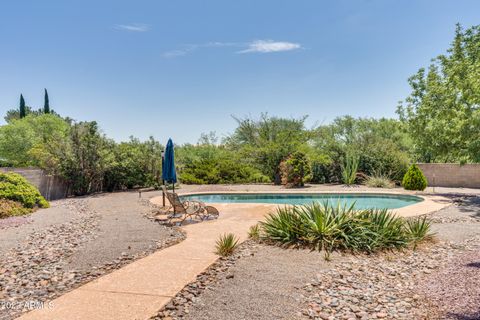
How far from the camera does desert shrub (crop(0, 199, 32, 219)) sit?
9823 millimetres

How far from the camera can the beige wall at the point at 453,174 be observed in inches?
696

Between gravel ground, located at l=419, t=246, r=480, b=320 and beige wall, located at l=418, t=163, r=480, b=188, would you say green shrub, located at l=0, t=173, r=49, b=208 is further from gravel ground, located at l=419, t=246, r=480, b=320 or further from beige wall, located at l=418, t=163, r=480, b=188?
beige wall, located at l=418, t=163, r=480, b=188

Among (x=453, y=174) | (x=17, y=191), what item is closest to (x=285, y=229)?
(x=17, y=191)

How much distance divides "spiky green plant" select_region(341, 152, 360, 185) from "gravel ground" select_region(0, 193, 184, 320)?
Result: 41.2 ft

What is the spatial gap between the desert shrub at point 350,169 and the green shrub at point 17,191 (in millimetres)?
15339

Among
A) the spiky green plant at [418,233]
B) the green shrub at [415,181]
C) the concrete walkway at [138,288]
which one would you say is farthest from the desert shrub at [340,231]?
the green shrub at [415,181]

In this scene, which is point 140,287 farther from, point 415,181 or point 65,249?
point 415,181

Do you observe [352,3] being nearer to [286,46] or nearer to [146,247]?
[286,46]

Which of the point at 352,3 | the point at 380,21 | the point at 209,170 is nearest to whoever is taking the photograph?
the point at 352,3

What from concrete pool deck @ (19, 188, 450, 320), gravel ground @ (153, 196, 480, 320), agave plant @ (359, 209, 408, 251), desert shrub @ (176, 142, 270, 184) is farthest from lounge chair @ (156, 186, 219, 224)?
desert shrub @ (176, 142, 270, 184)

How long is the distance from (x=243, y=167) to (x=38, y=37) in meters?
12.9

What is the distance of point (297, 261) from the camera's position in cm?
507

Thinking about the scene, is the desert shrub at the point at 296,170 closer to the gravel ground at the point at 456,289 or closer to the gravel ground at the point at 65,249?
the gravel ground at the point at 65,249

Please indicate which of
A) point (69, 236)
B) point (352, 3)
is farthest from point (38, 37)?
point (352, 3)
